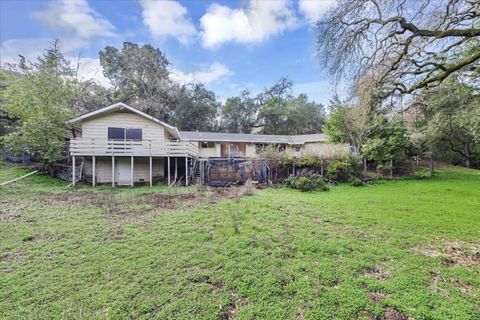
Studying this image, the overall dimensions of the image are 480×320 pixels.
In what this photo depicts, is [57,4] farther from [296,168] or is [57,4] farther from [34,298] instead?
[296,168]

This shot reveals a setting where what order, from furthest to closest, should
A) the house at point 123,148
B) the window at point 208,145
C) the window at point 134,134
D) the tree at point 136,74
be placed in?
1. the tree at point 136,74
2. the window at point 208,145
3. the window at point 134,134
4. the house at point 123,148

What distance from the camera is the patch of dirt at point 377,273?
3391 mm

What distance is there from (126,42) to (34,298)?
3448 cm

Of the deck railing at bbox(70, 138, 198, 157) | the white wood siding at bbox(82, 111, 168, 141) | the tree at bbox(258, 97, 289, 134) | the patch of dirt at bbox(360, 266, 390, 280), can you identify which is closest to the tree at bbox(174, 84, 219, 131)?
the tree at bbox(258, 97, 289, 134)

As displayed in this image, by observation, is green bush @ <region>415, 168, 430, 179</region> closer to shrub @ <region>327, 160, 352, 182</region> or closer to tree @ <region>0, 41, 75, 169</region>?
shrub @ <region>327, 160, 352, 182</region>

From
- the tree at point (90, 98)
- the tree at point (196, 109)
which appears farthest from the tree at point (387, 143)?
the tree at point (90, 98)

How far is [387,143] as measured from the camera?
15.4 metres

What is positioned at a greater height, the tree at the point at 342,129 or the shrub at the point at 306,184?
the tree at the point at 342,129

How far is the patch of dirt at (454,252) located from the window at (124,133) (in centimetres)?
1513

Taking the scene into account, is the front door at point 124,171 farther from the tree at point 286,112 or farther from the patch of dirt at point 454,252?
the tree at point 286,112

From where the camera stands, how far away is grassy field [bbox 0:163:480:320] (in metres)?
2.74

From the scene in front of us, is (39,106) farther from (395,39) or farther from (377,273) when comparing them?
(395,39)

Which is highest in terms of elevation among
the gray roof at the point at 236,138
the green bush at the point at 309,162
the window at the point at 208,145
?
the gray roof at the point at 236,138

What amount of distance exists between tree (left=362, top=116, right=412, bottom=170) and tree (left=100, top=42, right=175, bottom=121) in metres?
25.0
